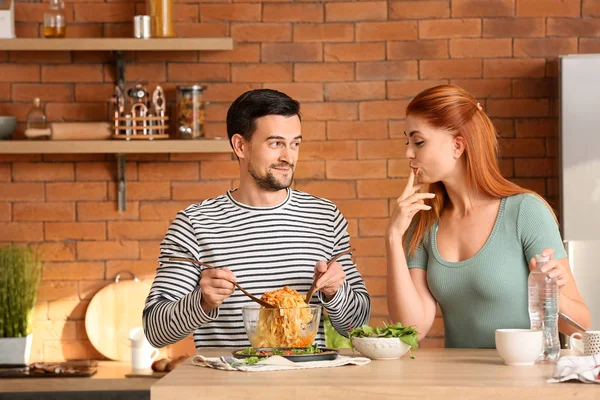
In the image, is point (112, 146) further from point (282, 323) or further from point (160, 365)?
point (282, 323)

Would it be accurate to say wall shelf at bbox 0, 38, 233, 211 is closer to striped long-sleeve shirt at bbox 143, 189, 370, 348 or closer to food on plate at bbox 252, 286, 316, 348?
striped long-sleeve shirt at bbox 143, 189, 370, 348

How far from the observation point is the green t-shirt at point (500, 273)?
2.40 metres

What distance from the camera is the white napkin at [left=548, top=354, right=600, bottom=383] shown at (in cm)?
175

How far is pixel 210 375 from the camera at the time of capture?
1.90 meters

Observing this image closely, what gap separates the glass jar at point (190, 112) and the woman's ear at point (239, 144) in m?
1.34

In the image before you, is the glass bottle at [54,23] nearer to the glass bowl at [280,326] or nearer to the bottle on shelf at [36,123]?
the bottle on shelf at [36,123]

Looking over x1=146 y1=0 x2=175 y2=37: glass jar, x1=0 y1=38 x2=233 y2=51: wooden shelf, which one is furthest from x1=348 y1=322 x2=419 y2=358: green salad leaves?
x1=146 y1=0 x2=175 y2=37: glass jar

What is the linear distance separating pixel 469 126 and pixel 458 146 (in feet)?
0.20

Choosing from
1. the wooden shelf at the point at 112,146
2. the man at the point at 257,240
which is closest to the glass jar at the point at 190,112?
the wooden shelf at the point at 112,146

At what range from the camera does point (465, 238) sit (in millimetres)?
2486

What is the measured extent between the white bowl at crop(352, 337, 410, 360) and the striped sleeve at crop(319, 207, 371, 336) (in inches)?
9.5

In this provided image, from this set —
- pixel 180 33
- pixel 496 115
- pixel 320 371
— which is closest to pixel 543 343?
pixel 320 371

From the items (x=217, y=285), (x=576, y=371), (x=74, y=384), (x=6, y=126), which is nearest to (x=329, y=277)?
(x=217, y=285)

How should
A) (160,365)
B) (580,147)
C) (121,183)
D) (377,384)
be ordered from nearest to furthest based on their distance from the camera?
(377,384), (580,147), (160,365), (121,183)
